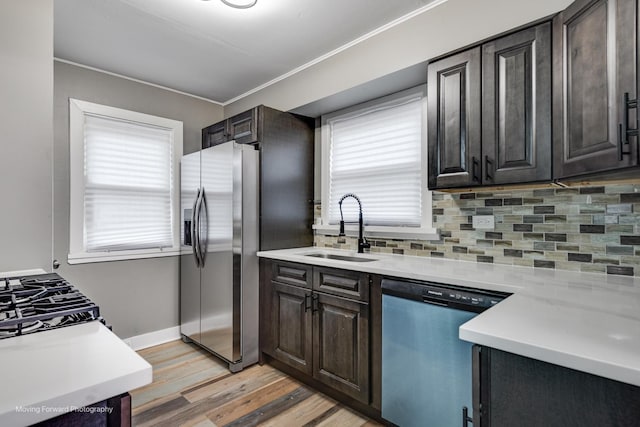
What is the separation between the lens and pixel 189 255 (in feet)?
10.4

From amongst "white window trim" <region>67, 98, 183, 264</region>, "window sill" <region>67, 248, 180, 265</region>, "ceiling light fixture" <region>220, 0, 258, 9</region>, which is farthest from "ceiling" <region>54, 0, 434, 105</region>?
"window sill" <region>67, 248, 180, 265</region>

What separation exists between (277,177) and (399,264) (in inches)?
54.6

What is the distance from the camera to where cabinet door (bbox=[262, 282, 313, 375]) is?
236cm

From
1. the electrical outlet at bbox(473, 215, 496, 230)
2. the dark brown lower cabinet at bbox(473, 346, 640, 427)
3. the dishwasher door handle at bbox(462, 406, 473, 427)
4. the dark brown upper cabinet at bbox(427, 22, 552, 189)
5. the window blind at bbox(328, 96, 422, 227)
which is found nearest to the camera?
the dark brown lower cabinet at bbox(473, 346, 640, 427)

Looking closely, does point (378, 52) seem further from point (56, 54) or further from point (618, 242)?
point (56, 54)

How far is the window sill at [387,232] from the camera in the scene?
7.85 feet

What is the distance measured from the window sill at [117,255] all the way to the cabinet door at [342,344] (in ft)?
6.02

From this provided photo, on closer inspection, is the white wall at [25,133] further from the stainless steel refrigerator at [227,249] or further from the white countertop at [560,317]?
the white countertop at [560,317]

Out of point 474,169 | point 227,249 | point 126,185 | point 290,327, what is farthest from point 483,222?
point 126,185

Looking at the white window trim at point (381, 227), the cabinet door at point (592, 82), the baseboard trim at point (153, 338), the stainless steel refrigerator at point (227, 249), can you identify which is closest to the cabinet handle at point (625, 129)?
the cabinet door at point (592, 82)

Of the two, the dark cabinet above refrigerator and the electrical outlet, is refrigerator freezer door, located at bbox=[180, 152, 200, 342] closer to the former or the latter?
the dark cabinet above refrigerator

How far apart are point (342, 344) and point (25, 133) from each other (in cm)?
203

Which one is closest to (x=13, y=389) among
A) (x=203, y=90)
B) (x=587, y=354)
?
(x=587, y=354)

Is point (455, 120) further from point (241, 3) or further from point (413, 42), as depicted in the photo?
point (241, 3)
